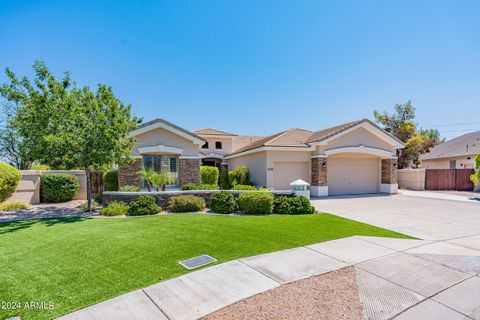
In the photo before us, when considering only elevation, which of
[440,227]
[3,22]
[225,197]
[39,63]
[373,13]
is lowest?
[440,227]

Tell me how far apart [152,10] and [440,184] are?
85.9ft

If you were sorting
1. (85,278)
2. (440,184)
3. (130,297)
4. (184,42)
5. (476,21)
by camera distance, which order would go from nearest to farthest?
1. (130,297)
2. (85,278)
3. (476,21)
4. (184,42)
5. (440,184)

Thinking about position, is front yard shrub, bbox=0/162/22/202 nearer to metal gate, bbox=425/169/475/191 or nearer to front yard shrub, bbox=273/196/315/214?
front yard shrub, bbox=273/196/315/214

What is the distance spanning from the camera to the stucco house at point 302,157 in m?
15.9

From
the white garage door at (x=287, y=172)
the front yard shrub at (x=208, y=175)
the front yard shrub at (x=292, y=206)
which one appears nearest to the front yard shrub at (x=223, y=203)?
the front yard shrub at (x=292, y=206)

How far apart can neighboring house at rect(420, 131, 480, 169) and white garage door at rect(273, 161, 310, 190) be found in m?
18.5

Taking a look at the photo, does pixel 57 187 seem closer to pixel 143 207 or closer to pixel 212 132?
pixel 143 207

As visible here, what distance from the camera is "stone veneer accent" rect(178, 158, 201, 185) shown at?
16344 mm

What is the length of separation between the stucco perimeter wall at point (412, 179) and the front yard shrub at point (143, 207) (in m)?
23.0

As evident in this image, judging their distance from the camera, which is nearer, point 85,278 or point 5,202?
point 85,278

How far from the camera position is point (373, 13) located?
1183 cm

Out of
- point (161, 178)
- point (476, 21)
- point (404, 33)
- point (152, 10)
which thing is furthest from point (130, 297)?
point (476, 21)

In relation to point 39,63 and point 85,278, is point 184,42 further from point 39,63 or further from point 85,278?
point 85,278

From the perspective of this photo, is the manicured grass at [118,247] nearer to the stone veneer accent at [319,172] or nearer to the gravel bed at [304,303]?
the gravel bed at [304,303]
